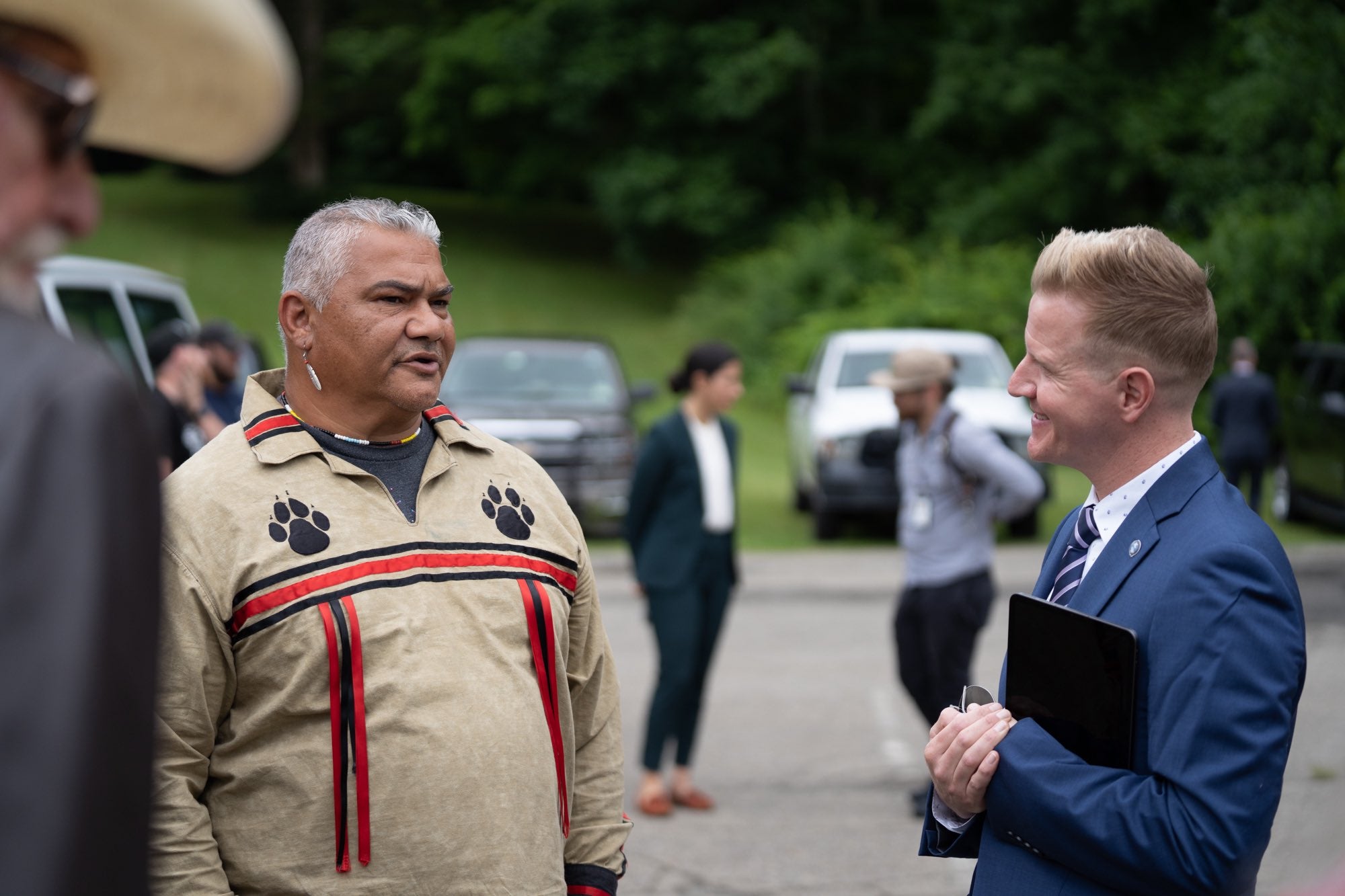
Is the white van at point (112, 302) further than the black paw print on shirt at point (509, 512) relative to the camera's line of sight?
Yes

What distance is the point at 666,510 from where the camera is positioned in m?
6.72

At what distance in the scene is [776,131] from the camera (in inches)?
Result: 1655

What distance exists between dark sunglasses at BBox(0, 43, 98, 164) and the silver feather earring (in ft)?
5.10

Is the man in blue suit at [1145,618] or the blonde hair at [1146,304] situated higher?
the blonde hair at [1146,304]

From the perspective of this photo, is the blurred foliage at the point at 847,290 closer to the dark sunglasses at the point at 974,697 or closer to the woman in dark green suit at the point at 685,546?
the woman in dark green suit at the point at 685,546

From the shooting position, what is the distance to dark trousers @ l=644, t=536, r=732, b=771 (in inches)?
258

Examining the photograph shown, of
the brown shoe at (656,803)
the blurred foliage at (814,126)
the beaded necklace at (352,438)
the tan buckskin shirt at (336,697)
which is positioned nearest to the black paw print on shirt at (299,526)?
the tan buckskin shirt at (336,697)

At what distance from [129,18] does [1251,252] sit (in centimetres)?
1607

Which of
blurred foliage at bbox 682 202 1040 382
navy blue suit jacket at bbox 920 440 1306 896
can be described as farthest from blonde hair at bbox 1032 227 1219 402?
blurred foliage at bbox 682 202 1040 382

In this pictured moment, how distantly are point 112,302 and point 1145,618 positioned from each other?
915cm

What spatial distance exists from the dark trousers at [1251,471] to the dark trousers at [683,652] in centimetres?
968

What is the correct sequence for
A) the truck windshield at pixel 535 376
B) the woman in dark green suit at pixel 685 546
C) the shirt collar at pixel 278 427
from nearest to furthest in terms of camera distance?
the shirt collar at pixel 278 427 < the woman in dark green suit at pixel 685 546 < the truck windshield at pixel 535 376

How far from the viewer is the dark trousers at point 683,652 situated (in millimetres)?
6543

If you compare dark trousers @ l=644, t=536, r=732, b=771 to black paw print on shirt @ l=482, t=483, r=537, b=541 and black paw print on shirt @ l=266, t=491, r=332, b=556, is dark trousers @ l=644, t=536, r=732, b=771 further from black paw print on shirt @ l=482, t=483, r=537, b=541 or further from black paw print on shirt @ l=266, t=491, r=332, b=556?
black paw print on shirt @ l=266, t=491, r=332, b=556
